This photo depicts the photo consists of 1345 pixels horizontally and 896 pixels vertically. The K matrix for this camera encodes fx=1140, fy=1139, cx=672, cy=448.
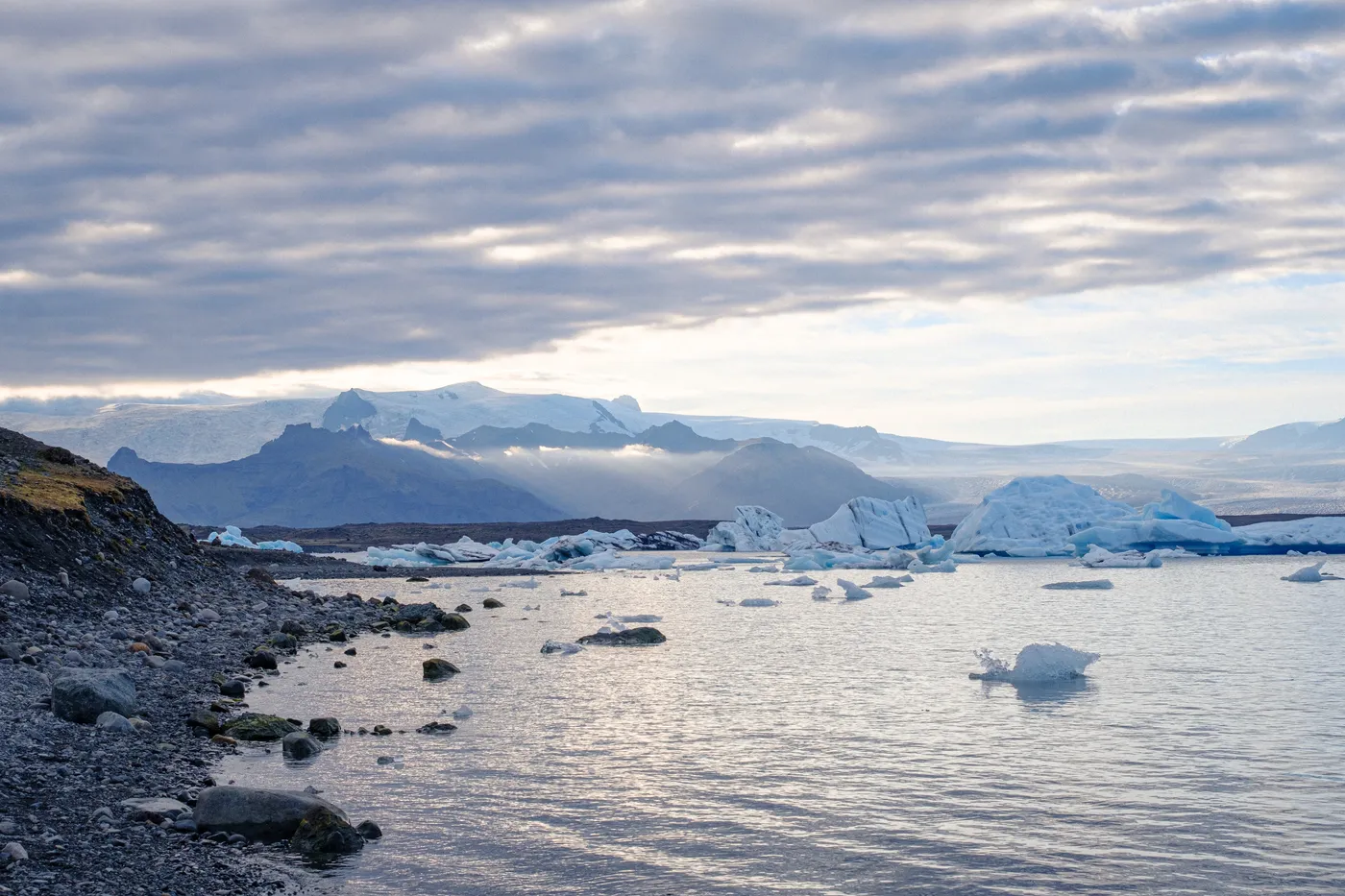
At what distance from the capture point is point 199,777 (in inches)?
452

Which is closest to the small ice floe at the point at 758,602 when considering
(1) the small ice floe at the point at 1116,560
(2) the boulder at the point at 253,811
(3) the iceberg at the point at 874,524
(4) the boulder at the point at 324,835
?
(1) the small ice floe at the point at 1116,560

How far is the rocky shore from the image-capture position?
8.68 m

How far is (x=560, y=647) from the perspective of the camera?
2430cm

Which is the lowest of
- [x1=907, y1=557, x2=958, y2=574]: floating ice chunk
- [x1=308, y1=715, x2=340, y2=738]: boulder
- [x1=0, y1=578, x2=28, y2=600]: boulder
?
[x1=907, y1=557, x2=958, y2=574]: floating ice chunk

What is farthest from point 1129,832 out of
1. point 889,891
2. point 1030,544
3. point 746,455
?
point 746,455

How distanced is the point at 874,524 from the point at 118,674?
61.1 meters

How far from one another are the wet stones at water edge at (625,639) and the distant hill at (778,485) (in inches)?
5591

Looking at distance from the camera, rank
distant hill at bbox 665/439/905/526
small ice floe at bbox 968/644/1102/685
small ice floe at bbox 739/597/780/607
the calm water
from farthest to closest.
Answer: distant hill at bbox 665/439/905/526, small ice floe at bbox 739/597/780/607, small ice floe at bbox 968/644/1102/685, the calm water

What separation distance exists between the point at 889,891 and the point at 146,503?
2457 cm

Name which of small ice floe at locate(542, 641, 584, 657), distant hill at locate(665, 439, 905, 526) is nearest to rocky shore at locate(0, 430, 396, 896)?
small ice floe at locate(542, 641, 584, 657)

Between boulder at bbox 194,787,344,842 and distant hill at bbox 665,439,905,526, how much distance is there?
159m

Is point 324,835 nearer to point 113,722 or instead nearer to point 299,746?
point 299,746

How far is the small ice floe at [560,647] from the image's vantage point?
2397 cm

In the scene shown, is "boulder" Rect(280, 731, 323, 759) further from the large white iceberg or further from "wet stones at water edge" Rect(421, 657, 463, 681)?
the large white iceberg
